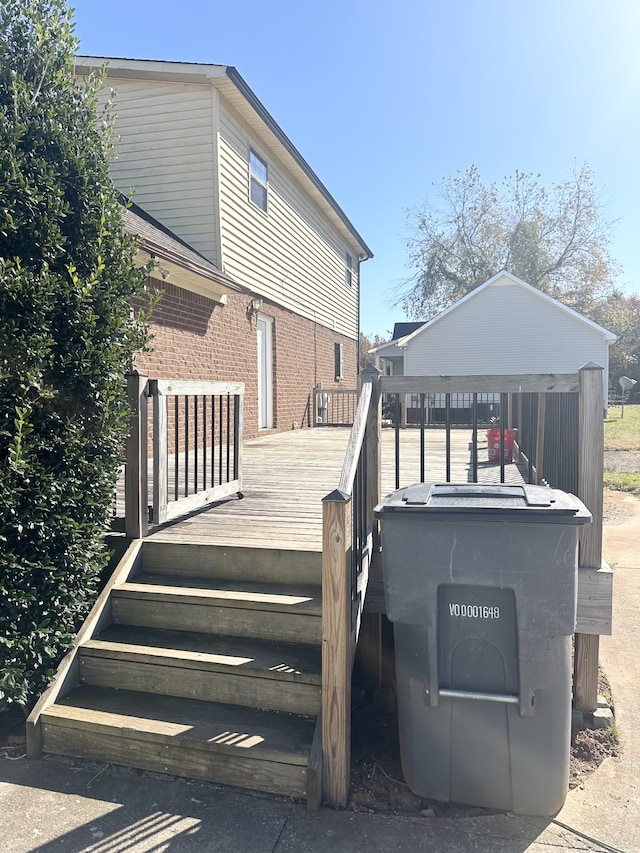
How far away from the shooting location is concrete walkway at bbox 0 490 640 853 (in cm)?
204

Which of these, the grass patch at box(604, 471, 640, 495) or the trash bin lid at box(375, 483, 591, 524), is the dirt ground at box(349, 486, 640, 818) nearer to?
the trash bin lid at box(375, 483, 591, 524)

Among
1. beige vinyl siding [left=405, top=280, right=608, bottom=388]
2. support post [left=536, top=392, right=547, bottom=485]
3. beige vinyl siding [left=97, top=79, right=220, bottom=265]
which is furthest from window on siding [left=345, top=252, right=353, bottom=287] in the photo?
support post [left=536, top=392, right=547, bottom=485]

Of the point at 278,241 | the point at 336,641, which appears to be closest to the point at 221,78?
the point at 278,241

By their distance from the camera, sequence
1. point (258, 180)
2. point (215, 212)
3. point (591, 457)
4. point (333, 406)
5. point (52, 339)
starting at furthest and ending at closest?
point (333, 406)
point (258, 180)
point (215, 212)
point (591, 457)
point (52, 339)

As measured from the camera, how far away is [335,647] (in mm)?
2350

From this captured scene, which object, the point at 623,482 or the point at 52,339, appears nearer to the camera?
the point at 52,339

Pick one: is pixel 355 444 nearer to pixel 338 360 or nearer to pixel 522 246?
A: pixel 338 360

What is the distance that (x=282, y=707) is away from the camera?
2609mm

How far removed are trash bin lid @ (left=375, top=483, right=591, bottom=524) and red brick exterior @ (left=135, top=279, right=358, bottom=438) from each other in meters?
3.56

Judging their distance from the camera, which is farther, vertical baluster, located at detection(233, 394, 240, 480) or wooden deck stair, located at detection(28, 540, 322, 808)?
vertical baluster, located at detection(233, 394, 240, 480)

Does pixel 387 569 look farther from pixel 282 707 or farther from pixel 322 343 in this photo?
pixel 322 343

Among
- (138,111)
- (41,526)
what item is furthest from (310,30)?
(41,526)

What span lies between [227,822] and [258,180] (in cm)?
972

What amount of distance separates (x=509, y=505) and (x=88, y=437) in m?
2.02
